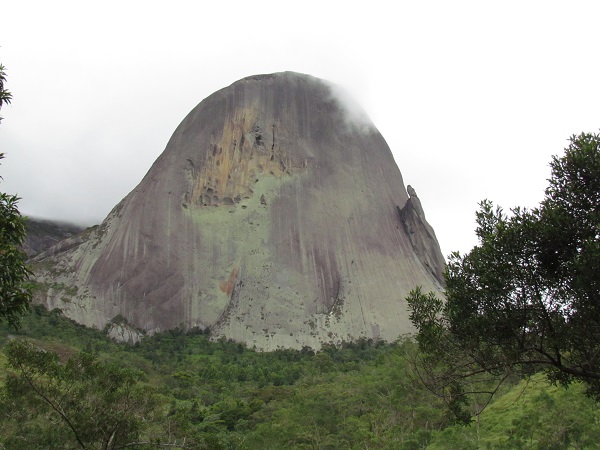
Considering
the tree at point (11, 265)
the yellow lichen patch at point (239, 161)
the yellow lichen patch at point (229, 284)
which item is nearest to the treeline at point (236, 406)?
the tree at point (11, 265)

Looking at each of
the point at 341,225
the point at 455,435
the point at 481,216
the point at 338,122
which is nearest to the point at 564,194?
the point at 481,216

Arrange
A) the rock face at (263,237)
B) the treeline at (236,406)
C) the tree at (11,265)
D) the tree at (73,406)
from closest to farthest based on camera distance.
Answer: the tree at (11,265)
the tree at (73,406)
the treeline at (236,406)
the rock face at (263,237)

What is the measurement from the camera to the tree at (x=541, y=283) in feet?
23.1

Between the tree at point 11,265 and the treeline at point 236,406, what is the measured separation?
4.96 m

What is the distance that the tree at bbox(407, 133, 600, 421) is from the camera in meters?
7.05

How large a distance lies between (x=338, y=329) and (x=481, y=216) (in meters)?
42.5

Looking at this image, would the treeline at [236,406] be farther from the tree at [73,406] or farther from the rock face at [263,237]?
the rock face at [263,237]

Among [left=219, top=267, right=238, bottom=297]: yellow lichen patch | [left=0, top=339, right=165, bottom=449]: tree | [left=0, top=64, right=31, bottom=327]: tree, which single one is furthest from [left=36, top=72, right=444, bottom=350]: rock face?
[left=0, top=64, right=31, bottom=327]: tree

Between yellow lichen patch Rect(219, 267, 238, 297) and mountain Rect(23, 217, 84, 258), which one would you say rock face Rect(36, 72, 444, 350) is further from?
mountain Rect(23, 217, 84, 258)

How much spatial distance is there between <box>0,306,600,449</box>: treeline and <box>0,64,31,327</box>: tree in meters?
4.96

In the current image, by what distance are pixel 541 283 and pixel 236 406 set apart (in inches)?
829

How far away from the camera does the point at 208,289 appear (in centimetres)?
5181

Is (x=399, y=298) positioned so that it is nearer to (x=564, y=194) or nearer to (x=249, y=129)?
(x=249, y=129)

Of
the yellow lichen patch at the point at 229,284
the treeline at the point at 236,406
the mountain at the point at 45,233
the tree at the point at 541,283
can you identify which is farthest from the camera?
the mountain at the point at 45,233
